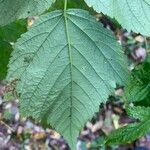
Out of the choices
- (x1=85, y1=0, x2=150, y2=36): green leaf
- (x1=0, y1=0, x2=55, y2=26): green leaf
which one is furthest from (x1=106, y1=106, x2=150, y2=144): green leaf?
(x1=0, y1=0, x2=55, y2=26): green leaf

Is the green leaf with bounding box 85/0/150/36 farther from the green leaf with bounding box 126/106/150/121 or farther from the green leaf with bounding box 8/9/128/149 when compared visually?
the green leaf with bounding box 126/106/150/121

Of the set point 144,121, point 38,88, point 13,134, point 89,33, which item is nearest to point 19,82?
point 38,88

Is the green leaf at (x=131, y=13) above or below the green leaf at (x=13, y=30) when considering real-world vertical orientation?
below

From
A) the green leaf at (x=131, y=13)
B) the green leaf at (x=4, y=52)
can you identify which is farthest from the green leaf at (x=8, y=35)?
the green leaf at (x=131, y=13)

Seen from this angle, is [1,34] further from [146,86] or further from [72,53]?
[146,86]

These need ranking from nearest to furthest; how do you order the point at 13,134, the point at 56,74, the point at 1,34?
1. the point at 56,74
2. the point at 1,34
3. the point at 13,134

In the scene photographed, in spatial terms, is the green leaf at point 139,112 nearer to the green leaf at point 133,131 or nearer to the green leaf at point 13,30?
the green leaf at point 133,131

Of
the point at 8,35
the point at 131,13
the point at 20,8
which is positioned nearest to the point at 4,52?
the point at 8,35
